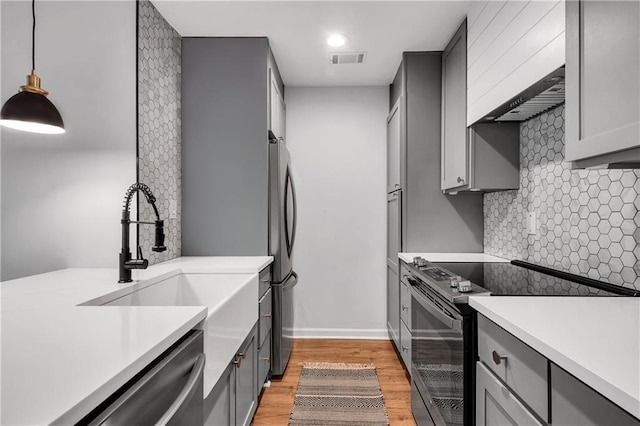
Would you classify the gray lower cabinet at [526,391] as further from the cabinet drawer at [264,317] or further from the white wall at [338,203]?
the white wall at [338,203]

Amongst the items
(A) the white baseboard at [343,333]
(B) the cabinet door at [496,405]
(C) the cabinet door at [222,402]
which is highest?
(B) the cabinet door at [496,405]

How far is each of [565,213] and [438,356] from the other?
949 mm

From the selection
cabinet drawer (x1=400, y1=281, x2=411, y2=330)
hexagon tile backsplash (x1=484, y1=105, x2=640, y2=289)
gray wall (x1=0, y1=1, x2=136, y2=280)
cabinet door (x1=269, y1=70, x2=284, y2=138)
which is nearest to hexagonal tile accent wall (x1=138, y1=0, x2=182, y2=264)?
gray wall (x1=0, y1=1, x2=136, y2=280)

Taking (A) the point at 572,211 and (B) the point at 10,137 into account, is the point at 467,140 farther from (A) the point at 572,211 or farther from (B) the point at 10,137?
(B) the point at 10,137

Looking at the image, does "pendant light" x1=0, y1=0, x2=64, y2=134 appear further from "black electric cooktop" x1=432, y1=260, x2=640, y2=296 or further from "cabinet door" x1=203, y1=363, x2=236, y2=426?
"black electric cooktop" x1=432, y1=260, x2=640, y2=296

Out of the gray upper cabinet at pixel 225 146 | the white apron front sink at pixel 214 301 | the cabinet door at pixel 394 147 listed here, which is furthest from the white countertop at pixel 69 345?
the cabinet door at pixel 394 147

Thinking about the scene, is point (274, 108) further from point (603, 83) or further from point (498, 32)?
point (603, 83)

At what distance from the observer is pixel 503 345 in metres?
1.06

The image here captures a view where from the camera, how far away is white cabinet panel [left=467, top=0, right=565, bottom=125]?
131 cm

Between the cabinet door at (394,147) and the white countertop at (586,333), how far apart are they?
180 centimetres

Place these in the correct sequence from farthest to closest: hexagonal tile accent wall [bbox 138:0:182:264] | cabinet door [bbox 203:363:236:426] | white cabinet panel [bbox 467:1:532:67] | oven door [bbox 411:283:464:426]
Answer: hexagonal tile accent wall [bbox 138:0:182:264] < white cabinet panel [bbox 467:1:532:67] < oven door [bbox 411:283:464:426] < cabinet door [bbox 203:363:236:426]

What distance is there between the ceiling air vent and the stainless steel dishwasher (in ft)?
8.06

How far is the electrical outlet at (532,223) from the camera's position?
2040 millimetres

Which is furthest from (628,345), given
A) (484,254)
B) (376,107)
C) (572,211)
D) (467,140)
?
(376,107)
